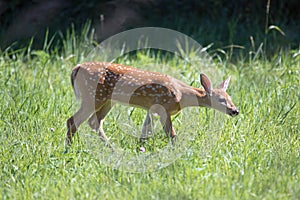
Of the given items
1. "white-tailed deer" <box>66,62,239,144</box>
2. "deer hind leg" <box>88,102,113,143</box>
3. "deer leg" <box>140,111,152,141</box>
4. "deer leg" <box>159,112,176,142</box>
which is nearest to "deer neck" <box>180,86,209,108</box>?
"white-tailed deer" <box>66,62,239,144</box>

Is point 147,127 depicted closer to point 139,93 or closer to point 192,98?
point 139,93

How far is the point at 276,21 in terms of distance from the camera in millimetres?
8914

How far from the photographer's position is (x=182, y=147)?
17.1ft

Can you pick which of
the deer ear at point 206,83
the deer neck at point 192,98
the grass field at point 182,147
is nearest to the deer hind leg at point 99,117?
the grass field at point 182,147

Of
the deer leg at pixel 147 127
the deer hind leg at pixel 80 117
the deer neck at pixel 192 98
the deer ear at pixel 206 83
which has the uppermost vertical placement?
the deer ear at pixel 206 83

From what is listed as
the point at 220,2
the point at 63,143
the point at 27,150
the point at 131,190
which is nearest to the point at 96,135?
the point at 63,143

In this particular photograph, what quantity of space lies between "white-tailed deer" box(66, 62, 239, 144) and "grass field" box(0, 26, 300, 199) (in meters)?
0.19

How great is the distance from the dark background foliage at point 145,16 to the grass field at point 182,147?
1426 millimetres

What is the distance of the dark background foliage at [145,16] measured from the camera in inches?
350

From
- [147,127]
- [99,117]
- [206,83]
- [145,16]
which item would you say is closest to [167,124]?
[147,127]

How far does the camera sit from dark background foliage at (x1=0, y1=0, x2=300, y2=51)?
888 centimetres

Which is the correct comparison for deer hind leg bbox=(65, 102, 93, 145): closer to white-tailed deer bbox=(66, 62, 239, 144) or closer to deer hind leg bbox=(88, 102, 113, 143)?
white-tailed deer bbox=(66, 62, 239, 144)

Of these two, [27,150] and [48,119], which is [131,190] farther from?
[48,119]

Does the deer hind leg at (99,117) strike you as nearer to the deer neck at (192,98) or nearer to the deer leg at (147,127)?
the deer leg at (147,127)
